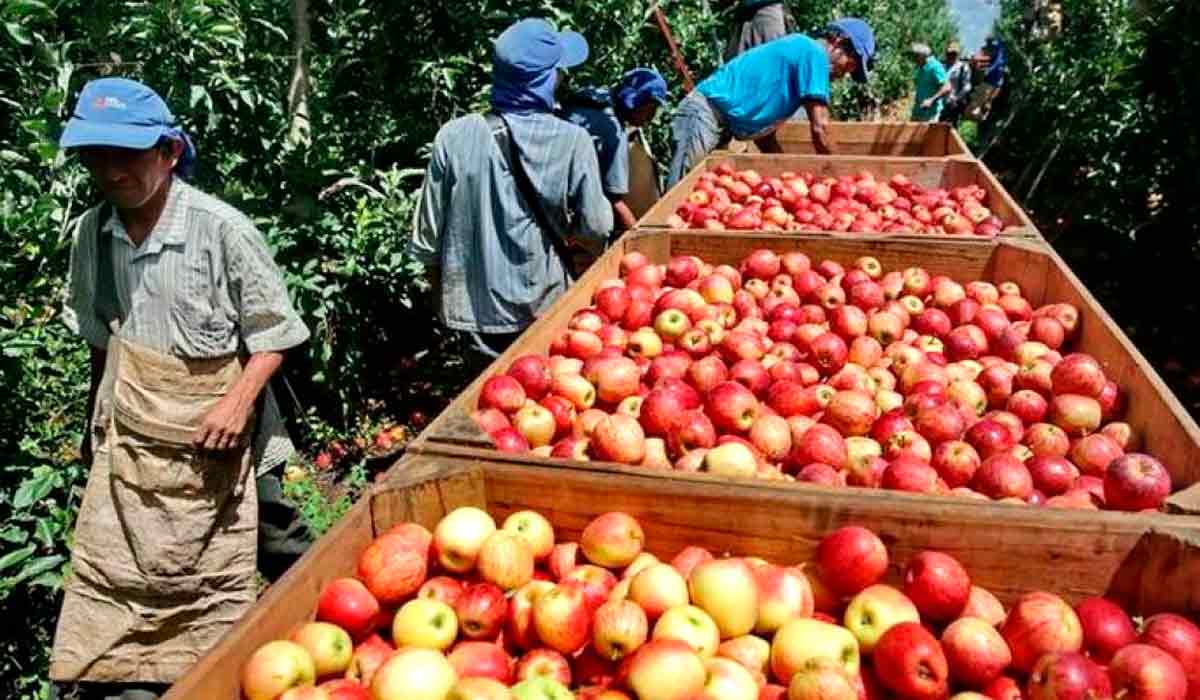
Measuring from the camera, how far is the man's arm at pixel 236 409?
277cm

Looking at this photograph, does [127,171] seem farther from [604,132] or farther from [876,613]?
[604,132]

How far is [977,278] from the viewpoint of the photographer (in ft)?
13.2

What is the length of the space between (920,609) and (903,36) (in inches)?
1240

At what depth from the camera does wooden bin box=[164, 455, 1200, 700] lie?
6.08ft

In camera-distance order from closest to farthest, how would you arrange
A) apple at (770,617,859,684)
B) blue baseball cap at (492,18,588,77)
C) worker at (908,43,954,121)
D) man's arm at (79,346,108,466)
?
apple at (770,617,859,684) → man's arm at (79,346,108,466) → blue baseball cap at (492,18,588,77) → worker at (908,43,954,121)

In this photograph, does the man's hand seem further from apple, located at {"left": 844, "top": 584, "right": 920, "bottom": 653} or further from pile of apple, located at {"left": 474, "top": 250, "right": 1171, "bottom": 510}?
apple, located at {"left": 844, "top": 584, "right": 920, "bottom": 653}

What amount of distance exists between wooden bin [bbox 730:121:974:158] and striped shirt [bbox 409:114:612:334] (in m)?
4.55

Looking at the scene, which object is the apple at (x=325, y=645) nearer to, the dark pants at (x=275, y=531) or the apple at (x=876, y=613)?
the apple at (x=876, y=613)

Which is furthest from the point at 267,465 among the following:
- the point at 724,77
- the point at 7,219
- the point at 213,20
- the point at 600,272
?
the point at 724,77

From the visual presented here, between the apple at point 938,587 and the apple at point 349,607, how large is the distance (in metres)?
1.12

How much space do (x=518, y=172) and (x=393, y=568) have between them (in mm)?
2215

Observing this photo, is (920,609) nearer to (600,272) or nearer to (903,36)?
(600,272)

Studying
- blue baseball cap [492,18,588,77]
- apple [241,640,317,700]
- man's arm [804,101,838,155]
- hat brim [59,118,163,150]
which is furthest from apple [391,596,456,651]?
man's arm [804,101,838,155]

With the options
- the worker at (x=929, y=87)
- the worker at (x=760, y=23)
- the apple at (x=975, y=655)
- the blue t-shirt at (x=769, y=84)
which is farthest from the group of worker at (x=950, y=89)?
the apple at (x=975, y=655)
